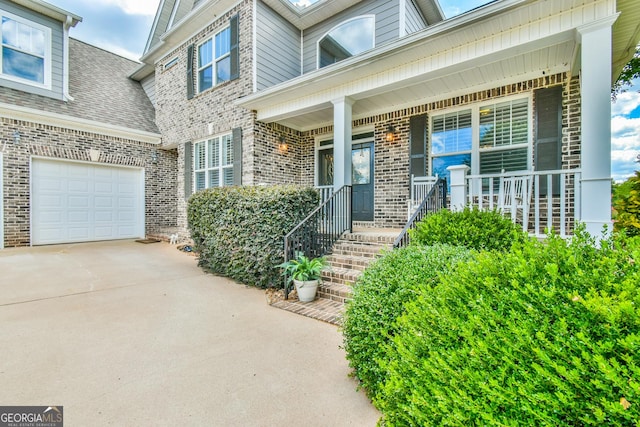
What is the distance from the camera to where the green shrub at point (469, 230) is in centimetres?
321

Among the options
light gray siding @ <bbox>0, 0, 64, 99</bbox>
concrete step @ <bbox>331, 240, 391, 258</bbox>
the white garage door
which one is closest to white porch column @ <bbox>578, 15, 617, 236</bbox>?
concrete step @ <bbox>331, 240, 391, 258</bbox>

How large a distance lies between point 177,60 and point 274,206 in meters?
8.02

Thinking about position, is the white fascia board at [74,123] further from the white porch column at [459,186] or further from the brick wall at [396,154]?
the white porch column at [459,186]

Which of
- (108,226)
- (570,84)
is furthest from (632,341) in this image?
(108,226)

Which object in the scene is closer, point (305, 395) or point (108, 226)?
point (305, 395)

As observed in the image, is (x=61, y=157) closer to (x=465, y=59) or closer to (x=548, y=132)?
(x=465, y=59)

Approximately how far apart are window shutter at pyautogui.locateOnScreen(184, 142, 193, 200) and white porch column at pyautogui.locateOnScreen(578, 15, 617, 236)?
909cm

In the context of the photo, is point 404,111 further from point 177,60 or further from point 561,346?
point 177,60

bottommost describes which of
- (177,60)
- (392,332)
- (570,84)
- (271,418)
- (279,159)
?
(271,418)

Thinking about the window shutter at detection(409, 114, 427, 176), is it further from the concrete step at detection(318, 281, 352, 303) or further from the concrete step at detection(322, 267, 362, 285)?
the concrete step at detection(318, 281, 352, 303)

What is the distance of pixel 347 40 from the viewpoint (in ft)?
26.2

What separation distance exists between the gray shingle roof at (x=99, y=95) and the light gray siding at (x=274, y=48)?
5.41 m

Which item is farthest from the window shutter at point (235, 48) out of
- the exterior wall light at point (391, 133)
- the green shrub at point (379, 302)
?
the green shrub at point (379, 302)

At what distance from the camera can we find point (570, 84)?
16.1ft
